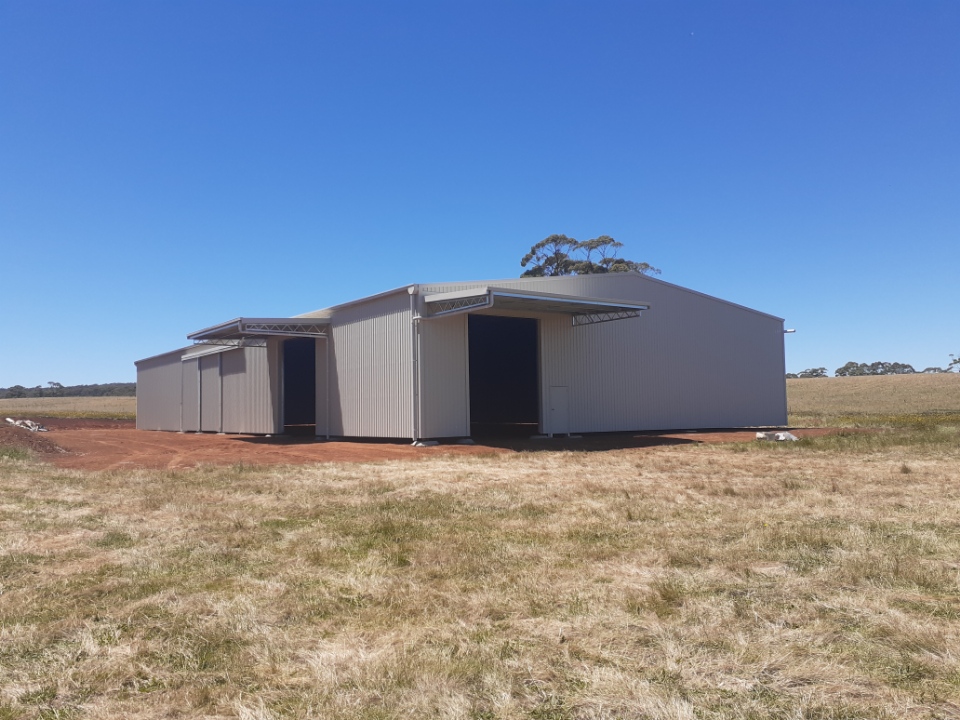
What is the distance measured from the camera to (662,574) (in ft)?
21.2

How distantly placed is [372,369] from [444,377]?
3162 mm

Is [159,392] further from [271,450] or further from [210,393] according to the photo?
[271,450]

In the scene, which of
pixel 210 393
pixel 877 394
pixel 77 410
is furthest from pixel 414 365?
pixel 77 410

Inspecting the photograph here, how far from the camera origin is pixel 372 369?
1056 inches

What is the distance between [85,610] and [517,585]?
3.47m

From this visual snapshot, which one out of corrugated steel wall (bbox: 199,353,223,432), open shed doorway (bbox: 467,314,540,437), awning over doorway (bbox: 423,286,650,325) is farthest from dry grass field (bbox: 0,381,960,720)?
corrugated steel wall (bbox: 199,353,223,432)

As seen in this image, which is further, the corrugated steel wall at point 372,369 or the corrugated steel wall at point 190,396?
the corrugated steel wall at point 190,396

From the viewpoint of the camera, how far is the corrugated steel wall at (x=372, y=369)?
25.3 metres

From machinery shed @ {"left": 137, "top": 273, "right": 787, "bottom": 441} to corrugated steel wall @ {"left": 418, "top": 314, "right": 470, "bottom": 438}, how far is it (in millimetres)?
46

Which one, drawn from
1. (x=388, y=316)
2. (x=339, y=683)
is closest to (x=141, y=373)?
(x=388, y=316)

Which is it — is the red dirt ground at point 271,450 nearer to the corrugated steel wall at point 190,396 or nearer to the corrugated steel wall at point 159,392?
the corrugated steel wall at point 190,396

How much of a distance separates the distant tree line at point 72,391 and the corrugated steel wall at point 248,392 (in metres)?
129

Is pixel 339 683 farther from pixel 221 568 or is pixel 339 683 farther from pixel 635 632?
pixel 221 568

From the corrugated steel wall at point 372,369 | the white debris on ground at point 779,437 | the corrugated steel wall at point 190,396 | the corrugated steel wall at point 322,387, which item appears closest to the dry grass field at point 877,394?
the white debris on ground at point 779,437
